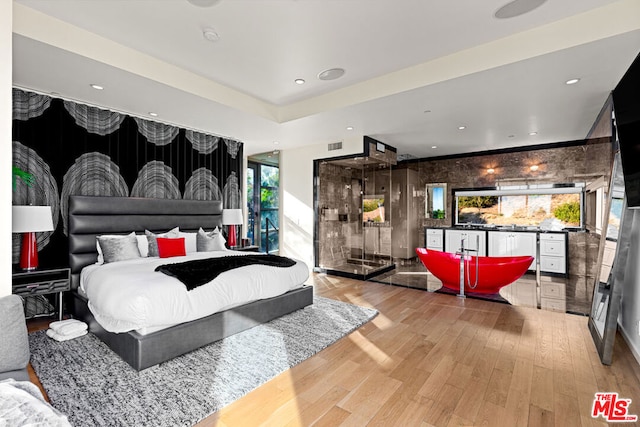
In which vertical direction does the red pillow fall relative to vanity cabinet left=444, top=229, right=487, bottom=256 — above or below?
above

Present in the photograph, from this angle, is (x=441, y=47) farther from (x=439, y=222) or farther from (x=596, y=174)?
(x=439, y=222)

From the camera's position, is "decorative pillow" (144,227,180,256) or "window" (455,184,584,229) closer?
"decorative pillow" (144,227,180,256)

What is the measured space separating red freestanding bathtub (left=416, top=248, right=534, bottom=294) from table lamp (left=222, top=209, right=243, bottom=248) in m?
3.29

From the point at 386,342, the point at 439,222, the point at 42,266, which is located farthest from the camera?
the point at 439,222

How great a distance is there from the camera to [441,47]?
2.99 meters

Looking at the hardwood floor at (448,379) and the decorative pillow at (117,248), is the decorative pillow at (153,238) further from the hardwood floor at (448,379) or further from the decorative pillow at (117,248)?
the hardwood floor at (448,379)

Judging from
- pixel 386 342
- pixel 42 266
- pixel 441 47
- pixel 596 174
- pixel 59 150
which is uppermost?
pixel 441 47

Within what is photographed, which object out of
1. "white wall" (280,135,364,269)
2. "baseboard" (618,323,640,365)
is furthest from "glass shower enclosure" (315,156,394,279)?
"baseboard" (618,323,640,365)

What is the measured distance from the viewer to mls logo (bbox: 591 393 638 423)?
6.34 ft

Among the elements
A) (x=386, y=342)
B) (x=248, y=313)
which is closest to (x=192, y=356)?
(x=248, y=313)

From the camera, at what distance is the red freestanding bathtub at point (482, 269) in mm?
4336

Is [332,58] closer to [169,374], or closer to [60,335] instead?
[169,374]

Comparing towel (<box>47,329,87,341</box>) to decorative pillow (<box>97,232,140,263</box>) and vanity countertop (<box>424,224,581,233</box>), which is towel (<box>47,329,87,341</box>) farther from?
vanity countertop (<box>424,224,581,233</box>)

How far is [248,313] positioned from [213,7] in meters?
2.81
